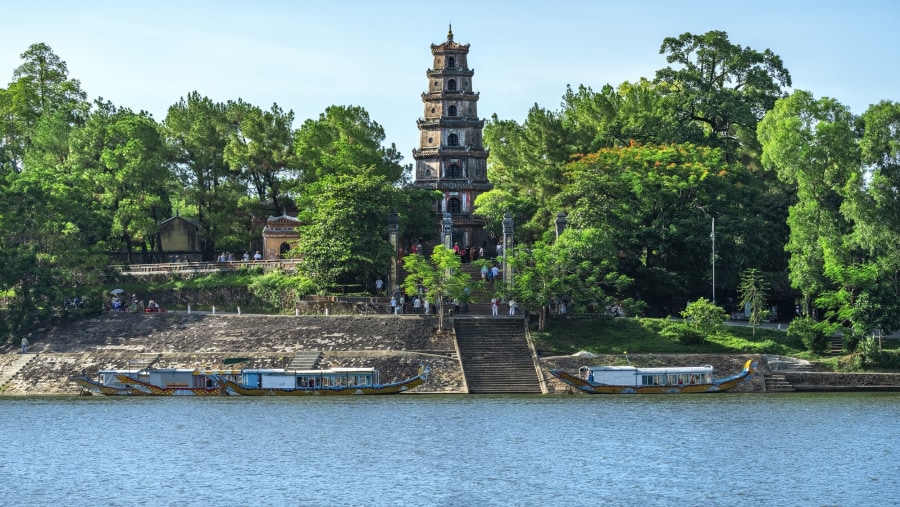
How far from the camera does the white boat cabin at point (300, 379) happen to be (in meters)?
70.1

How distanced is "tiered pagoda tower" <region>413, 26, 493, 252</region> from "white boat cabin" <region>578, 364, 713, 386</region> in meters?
31.3

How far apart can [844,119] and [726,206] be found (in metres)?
10.2

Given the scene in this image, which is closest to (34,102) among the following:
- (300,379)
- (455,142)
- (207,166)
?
(207,166)

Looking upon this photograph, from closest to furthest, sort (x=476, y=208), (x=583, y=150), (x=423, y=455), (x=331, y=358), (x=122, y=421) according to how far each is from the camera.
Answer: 1. (x=423, y=455)
2. (x=122, y=421)
3. (x=331, y=358)
4. (x=583, y=150)
5. (x=476, y=208)

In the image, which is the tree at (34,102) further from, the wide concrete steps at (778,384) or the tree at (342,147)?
the wide concrete steps at (778,384)

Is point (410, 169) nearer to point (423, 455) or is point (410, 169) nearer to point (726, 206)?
point (726, 206)

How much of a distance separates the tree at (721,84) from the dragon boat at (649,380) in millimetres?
29074

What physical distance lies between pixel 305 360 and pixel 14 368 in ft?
49.5

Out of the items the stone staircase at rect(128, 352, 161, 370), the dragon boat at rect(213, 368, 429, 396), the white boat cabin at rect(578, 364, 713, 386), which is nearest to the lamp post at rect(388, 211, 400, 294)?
the dragon boat at rect(213, 368, 429, 396)

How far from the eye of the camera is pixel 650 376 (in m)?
69.8

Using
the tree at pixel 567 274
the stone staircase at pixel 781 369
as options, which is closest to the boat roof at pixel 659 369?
the stone staircase at pixel 781 369

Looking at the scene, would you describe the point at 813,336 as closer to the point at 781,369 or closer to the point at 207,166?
the point at 781,369

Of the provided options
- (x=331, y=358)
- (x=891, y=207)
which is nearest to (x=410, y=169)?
(x=331, y=358)

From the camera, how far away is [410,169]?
104m
